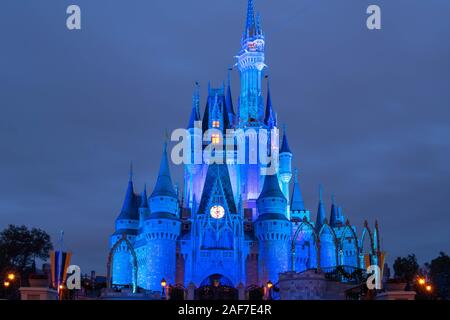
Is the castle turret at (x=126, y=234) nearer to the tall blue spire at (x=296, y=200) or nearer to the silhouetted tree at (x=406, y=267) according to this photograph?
the tall blue spire at (x=296, y=200)

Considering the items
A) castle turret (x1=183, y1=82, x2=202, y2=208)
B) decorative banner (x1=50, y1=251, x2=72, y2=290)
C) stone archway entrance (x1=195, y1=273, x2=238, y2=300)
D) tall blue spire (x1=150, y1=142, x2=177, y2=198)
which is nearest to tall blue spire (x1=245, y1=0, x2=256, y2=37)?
castle turret (x1=183, y1=82, x2=202, y2=208)

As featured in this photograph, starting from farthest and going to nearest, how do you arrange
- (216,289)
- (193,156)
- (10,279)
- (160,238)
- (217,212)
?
(193,156) → (217,212) → (160,238) → (216,289) → (10,279)

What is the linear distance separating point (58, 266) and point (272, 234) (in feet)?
125

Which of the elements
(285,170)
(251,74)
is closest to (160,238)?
(285,170)

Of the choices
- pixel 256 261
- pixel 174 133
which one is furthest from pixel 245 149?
pixel 256 261

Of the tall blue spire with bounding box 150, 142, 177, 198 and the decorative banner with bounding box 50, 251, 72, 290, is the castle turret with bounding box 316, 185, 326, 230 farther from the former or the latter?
the decorative banner with bounding box 50, 251, 72, 290

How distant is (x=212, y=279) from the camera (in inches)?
2908

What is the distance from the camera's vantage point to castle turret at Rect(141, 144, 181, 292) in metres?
70.5

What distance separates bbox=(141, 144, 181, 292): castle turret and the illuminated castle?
0.12m

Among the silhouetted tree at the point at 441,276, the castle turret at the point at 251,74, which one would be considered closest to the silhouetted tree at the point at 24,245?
the castle turret at the point at 251,74

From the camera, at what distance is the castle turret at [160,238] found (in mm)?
70500

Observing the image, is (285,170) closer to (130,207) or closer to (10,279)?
(130,207)

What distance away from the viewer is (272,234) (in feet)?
242

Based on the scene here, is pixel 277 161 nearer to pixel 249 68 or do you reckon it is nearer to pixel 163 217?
pixel 249 68
